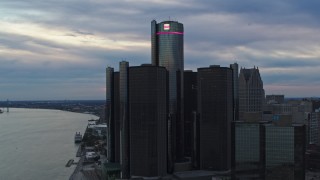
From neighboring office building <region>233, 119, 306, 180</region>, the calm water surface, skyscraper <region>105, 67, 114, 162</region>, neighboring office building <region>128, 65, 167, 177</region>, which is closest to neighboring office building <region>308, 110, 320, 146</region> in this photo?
skyscraper <region>105, 67, 114, 162</region>

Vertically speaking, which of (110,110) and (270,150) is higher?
(110,110)

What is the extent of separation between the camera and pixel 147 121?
31.2 m

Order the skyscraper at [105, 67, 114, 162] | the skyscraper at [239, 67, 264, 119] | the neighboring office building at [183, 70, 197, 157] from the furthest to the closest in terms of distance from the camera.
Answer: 1. the skyscraper at [239, 67, 264, 119]
2. the skyscraper at [105, 67, 114, 162]
3. the neighboring office building at [183, 70, 197, 157]

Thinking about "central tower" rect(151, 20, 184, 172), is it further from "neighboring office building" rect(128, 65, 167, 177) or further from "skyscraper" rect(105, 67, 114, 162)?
"skyscraper" rect(105, 67, 114, 162)

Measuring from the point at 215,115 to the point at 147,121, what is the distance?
6.71m

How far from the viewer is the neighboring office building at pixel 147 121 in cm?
3073

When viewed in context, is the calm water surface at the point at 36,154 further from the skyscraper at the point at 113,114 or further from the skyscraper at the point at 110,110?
the skyscraper at the point at 113,114

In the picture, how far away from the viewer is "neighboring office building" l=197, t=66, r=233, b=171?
34500 millimetres

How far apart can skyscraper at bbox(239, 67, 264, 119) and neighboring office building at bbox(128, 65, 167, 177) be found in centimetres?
2006

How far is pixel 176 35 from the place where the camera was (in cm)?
3794

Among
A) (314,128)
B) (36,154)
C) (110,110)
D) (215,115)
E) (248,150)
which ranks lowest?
(36,154)

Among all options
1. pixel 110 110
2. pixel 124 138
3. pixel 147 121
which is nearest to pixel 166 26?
pixel 147 121

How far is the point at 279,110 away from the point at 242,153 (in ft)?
116

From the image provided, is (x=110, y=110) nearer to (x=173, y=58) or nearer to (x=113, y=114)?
(x=113, y=114)
